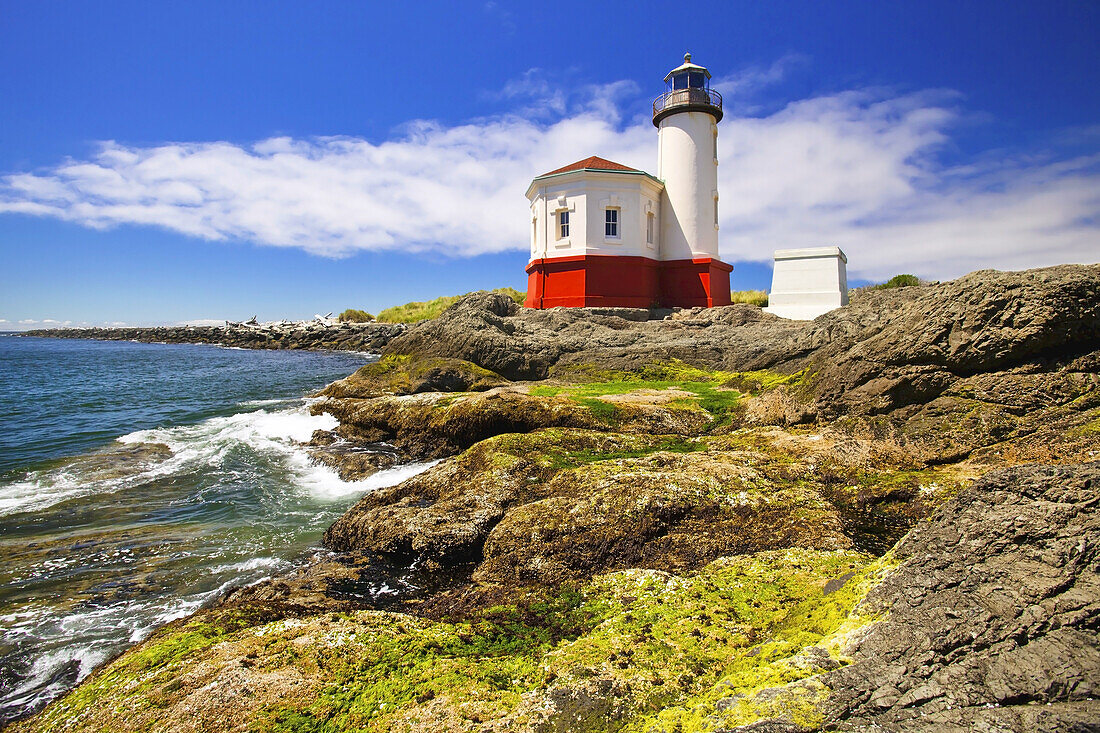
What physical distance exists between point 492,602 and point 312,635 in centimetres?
135

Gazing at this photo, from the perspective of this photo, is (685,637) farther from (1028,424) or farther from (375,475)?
(375,475)

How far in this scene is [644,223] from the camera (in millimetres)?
26906

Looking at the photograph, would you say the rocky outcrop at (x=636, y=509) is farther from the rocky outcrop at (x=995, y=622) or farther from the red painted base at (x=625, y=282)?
the red painted base at (x=625, y=282)

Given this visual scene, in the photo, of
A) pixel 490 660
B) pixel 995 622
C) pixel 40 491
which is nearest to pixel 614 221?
pixel 40 491

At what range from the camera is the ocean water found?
5.36 meters

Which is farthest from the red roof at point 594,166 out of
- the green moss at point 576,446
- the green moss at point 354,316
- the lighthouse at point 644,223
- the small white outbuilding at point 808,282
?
the green moss at point 354,316

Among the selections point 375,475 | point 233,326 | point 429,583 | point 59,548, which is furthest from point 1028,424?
point 233,326

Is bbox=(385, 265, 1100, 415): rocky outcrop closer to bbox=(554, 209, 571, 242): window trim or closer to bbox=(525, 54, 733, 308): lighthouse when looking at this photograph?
bbox=(525, 54, 733, 308): lighthouse

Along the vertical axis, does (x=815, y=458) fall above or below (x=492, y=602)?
above

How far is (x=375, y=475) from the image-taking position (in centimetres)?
1007

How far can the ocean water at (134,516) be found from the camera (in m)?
5.36

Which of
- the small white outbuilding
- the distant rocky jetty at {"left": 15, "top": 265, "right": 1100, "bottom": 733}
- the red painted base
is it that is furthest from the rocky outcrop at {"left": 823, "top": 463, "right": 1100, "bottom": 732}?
the red painted base

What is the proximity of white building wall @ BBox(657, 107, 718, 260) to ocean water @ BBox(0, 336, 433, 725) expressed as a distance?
62.1 ft

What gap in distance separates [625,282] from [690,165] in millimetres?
6982
